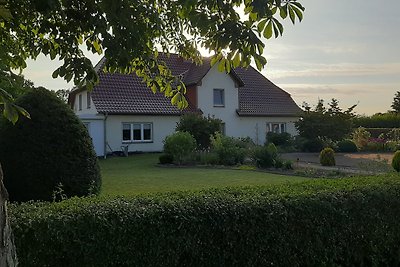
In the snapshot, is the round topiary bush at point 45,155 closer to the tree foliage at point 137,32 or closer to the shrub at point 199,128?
the tree foliage at point 137,32

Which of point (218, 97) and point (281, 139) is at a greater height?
point (218, 97)

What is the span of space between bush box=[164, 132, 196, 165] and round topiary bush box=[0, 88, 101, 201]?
1292 centimetres

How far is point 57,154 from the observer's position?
7.81m

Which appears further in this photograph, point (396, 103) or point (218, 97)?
point (396, 103)

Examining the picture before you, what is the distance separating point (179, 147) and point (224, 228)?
1665 cm

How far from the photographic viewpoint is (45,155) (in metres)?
7.76

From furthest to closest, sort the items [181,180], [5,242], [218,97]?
[218,97], [181,180], [5,242]

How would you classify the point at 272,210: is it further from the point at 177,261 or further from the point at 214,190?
the point at 177,261

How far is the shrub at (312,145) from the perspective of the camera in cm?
2959

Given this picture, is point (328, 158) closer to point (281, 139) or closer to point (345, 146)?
point (281, 139)

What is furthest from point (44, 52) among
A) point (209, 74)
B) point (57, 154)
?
point (209, 74)

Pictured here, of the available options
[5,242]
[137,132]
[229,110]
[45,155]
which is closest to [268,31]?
[5,242]

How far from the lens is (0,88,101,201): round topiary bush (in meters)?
7.68

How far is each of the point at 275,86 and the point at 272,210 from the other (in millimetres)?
34548
